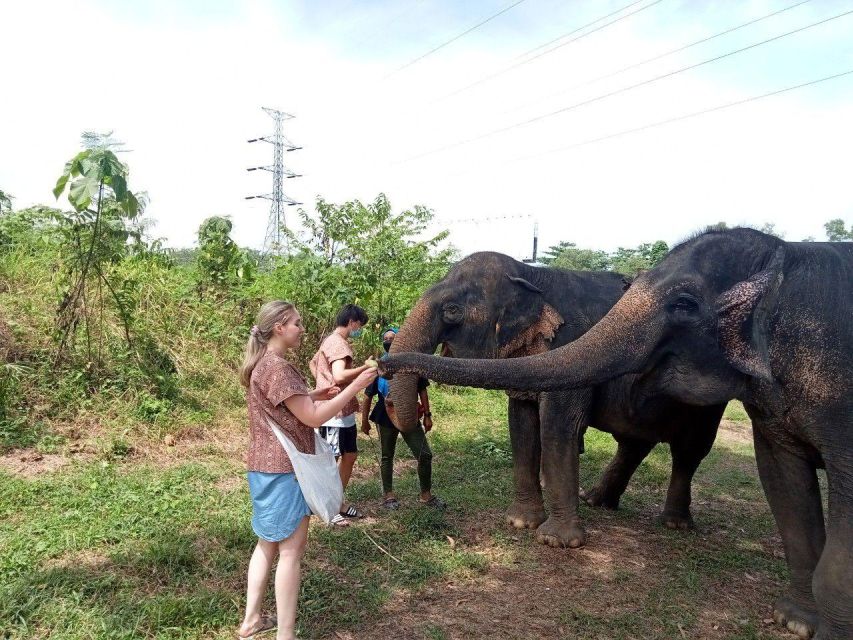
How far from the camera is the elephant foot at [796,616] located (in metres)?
3.51

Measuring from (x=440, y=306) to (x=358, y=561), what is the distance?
1.79 metres

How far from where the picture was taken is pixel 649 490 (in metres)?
6.32

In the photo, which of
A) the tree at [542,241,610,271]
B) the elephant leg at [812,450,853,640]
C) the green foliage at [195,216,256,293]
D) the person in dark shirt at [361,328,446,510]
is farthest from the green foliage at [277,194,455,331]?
the tree at [542,241,610,271]

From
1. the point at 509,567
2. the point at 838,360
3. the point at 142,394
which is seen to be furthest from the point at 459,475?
the point at 838,360

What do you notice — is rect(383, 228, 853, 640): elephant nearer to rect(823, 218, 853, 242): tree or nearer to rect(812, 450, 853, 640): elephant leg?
rect(812, 450, 853, 640): elephant leg

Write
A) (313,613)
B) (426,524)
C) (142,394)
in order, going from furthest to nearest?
(142,394)
(426,524)
(313,613)

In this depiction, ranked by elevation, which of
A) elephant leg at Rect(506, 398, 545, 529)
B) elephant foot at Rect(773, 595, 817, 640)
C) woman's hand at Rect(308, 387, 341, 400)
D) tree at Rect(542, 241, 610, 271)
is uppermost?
tree at Rect(542, 241, 610, 271)

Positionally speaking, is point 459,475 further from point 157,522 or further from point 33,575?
point 33,575

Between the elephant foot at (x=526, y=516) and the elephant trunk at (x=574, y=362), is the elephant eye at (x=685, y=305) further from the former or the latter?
the elephant foot at (x=526, y=516)

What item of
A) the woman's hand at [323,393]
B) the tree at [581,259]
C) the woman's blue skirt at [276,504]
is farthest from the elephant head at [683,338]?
the tree at [581,259]

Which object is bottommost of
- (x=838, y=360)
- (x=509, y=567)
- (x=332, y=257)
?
(x=509, y=567)

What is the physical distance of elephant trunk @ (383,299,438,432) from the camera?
4.59m

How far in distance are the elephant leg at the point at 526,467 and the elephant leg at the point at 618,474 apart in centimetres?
81

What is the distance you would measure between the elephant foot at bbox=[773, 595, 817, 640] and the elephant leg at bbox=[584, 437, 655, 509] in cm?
179
